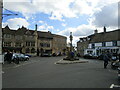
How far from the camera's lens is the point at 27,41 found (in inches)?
2689

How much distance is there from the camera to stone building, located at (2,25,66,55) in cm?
6278

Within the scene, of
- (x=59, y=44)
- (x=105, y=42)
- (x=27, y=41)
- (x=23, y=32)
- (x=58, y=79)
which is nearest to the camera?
(x=58, y=79)

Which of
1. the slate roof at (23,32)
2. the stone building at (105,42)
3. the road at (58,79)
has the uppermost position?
the slate roof at (23,32)

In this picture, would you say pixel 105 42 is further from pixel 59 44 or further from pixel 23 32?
pixel 59 44

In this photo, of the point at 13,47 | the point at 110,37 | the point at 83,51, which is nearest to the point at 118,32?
the point at 110,37

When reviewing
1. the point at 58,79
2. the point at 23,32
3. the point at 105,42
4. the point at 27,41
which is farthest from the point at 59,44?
the point at 58,79

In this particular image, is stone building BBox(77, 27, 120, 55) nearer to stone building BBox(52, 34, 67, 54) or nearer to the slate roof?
stone building BBox(52, 34, 67, 54)

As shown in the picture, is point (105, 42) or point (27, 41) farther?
point (27, 41)

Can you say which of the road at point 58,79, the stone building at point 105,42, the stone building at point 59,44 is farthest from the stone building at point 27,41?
the road at point 58,79

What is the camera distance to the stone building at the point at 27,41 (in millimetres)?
62781

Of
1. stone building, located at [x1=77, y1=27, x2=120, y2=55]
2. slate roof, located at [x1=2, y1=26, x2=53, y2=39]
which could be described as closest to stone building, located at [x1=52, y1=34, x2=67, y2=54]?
slate roof, located at [x1=2, y1=26, x2=53, y2=39]

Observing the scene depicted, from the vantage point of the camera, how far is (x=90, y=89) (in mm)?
7176

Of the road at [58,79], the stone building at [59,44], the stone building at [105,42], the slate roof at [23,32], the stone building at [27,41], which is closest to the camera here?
the road at [58,79]

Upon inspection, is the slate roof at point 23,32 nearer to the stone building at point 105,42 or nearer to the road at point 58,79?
the stone building at point 105,42
